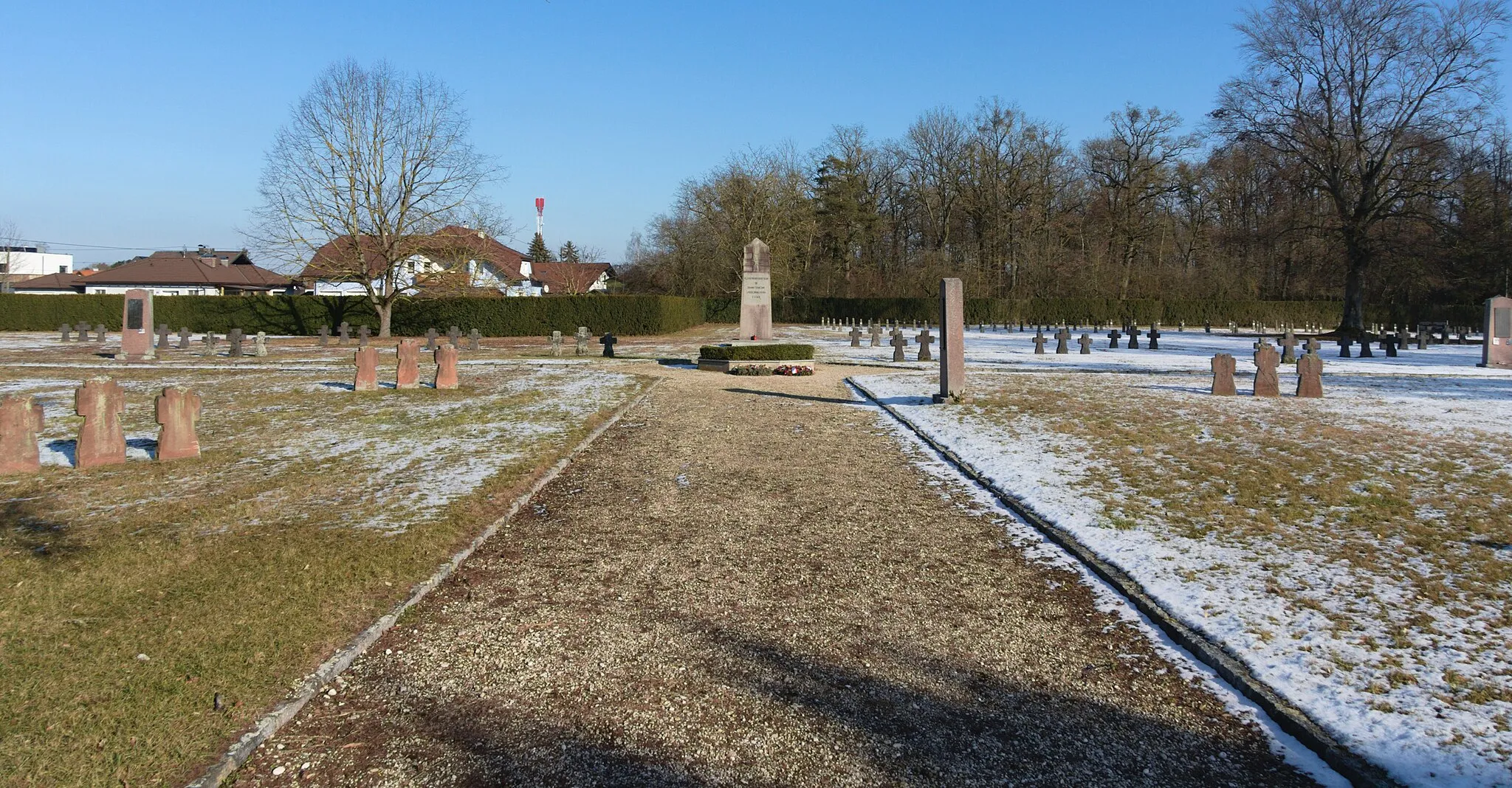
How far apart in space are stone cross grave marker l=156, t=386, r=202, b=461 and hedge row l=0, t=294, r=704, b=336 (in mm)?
31821

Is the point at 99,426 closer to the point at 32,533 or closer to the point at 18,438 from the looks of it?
the point at 18,438

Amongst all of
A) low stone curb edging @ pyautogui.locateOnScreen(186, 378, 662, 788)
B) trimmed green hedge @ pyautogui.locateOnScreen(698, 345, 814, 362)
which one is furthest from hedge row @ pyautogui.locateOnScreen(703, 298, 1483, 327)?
low stone curb edging @ pyautogui.locateOnScreen(186, 378, 662, 788)

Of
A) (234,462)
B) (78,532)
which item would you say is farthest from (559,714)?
(234,462)

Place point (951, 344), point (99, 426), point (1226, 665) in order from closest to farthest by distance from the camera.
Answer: point (1226, 665), point (99, 426), point (951, 344)

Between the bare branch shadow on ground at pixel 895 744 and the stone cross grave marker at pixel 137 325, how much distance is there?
2546 centimetres

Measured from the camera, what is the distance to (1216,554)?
230 inches

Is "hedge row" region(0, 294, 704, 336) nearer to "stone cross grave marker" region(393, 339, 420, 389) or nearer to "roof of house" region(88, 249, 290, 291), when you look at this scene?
"roof of house" region(88, 249, 290, 291)

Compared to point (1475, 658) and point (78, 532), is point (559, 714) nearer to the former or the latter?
point (1475, 658)

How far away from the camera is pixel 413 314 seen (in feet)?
135

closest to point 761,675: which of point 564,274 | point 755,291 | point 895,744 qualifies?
point 895,744

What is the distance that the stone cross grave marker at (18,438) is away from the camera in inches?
335

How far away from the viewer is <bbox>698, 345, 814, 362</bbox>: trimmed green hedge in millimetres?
21062

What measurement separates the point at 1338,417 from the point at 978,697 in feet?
35.6

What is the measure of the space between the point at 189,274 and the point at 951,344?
227 ft
